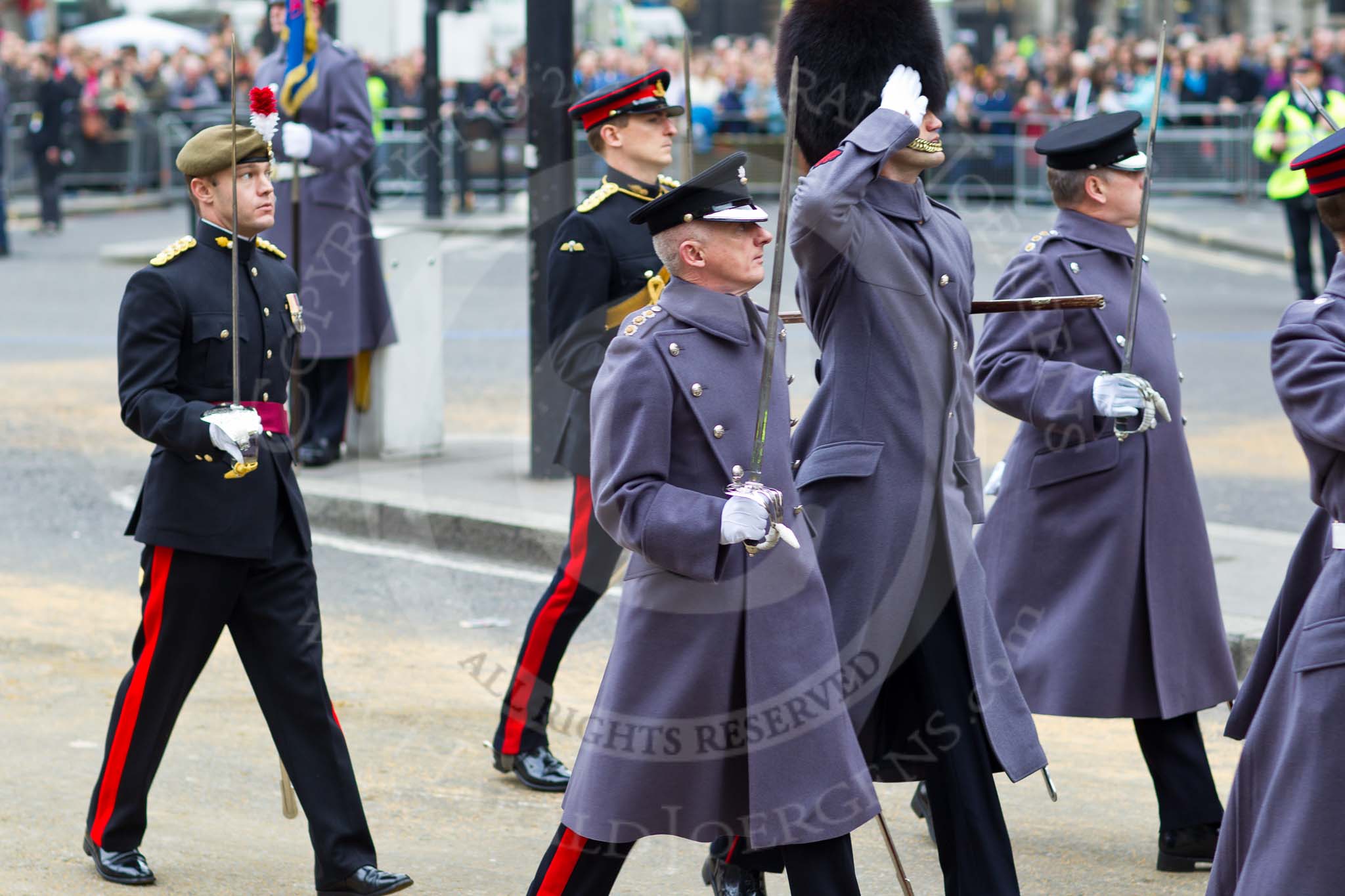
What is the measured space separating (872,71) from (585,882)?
180 cm

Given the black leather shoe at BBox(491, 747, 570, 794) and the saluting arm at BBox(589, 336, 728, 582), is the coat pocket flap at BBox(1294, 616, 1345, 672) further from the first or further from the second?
the black leather shoe at BBox(491, 747, 570, 794)

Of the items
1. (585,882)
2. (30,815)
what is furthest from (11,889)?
(585,882)

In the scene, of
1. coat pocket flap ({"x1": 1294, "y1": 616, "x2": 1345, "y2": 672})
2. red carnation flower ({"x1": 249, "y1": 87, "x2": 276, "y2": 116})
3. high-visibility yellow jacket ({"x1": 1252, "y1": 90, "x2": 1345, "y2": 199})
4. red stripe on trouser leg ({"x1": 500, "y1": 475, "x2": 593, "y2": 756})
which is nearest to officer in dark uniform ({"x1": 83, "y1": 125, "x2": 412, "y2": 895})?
red carnation flower ({"x1": 249, "y1": 87, "x2": 276, "y2": 116})

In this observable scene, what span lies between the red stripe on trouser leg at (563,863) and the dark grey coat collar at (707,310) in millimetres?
960

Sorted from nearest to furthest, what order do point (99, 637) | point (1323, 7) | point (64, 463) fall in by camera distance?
1. point (99, 637)
2. point (64, 463)
3. point (1323, 7)

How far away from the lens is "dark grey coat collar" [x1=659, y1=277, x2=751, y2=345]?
12.3 feet

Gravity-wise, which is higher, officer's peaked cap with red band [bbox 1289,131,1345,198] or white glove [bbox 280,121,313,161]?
officer's peaked cap with red band [bbox 1289,131,1345,198]

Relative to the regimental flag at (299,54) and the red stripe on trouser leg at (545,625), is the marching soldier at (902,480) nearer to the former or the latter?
the red stripe on trouser leg at (545,625)

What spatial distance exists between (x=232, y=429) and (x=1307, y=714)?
217 centimetres

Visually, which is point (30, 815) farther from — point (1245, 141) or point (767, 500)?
point (1245, 141)

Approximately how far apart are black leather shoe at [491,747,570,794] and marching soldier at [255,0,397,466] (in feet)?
12.8

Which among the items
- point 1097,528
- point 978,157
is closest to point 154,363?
point 1097,528

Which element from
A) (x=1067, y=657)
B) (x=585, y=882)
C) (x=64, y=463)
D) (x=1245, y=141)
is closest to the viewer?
(x=585, y=882)

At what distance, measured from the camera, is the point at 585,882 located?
3.78 metres
